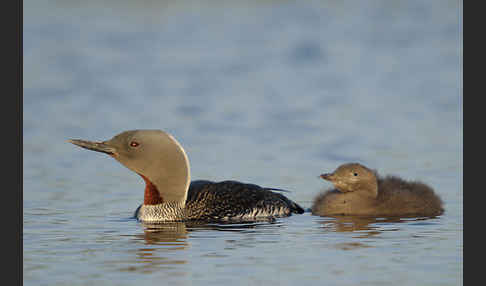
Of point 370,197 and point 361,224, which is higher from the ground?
point 370,197

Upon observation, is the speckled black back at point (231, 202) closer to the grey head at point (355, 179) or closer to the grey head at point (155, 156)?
the grey head at point (155, 156)

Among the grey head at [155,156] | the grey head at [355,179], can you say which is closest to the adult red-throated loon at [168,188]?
the grey head at [155,156]

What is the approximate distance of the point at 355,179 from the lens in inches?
313

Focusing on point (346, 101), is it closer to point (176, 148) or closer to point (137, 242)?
point (176, 148)

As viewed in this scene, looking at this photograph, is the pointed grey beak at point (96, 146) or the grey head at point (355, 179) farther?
the grey head at point (355, 179)

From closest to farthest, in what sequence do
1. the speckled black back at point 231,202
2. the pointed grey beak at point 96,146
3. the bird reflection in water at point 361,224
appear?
the bird reflection in water at point 361,224 < the pointed grey beak at point 96,146 < the speckled black back at point 231,202

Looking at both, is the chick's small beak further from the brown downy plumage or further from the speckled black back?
the speckled black back

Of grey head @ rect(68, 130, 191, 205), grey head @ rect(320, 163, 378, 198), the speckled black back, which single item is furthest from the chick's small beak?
grey head @ rect(68, 130, 191, 205)

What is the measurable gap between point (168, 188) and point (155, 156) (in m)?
0.29

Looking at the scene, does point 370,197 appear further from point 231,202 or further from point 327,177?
point 231,202

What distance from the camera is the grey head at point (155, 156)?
7527mm

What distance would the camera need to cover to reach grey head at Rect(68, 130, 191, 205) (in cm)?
753

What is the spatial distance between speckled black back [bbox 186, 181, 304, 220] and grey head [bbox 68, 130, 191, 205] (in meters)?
0.19

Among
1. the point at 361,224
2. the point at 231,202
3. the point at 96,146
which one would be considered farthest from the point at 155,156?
the point at 361,224
